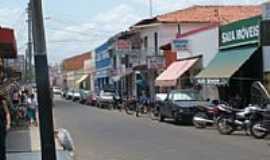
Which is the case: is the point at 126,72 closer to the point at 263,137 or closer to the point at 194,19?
the point at 194,19

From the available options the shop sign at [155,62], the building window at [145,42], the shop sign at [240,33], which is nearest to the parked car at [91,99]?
the building window at [145,42]

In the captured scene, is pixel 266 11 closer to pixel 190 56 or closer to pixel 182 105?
pixel 182 105

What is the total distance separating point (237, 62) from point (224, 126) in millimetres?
9351

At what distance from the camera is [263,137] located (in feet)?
78.6

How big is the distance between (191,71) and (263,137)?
21.8 metres

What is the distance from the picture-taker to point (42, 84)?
823cm

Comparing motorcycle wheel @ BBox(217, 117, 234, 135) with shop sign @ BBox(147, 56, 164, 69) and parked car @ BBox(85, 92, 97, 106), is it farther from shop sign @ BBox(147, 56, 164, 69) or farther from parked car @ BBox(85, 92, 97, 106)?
parked car @ BBox(85, 92, 97, 106)

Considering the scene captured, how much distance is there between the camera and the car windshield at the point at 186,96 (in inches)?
1357

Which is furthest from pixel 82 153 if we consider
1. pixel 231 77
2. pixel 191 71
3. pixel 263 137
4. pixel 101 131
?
pixel 191 71

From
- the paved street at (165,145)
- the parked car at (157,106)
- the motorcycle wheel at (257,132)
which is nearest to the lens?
the paved street at (165,145)

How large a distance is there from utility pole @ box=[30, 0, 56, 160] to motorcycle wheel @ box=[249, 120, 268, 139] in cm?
1631

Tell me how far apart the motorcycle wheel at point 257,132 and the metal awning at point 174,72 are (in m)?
20.3

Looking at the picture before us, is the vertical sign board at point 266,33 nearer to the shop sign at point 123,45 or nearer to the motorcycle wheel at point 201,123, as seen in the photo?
the motorcycle wheel at point 201,123

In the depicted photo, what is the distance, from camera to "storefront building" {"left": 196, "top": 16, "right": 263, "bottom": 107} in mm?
34375
